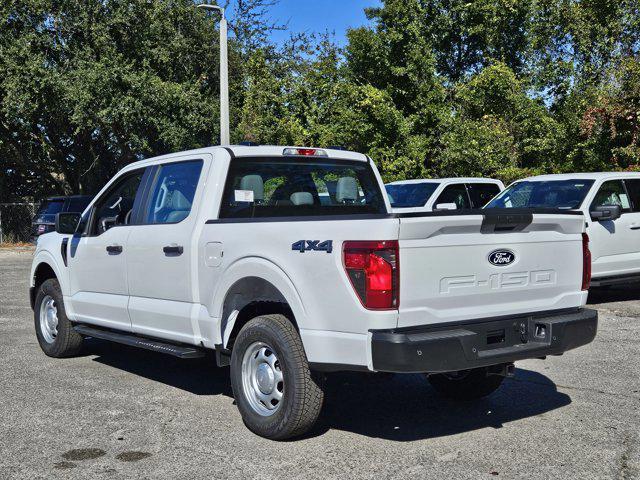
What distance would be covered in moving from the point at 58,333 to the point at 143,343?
1.90 meters

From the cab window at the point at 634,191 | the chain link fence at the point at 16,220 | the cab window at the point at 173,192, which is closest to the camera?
the cab window at the point at 173,192

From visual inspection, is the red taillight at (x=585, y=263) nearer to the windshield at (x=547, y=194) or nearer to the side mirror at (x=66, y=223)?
the side mirror at (x=66, y=223)

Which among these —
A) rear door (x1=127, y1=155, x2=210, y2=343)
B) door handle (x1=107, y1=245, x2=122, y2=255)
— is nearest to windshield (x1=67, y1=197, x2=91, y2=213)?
door handle (x1=107, y1=245, x2=122, y2=255)

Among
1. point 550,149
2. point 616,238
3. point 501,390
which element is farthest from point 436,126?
point 501,390

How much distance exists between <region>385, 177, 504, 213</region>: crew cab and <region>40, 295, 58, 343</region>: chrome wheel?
8383 mm

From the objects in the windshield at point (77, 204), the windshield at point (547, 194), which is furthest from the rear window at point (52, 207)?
the windshield at point (547, 194)

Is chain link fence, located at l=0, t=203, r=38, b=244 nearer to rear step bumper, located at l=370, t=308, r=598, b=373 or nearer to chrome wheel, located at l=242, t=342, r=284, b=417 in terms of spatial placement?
chrome wheel, located at l=242, t=342, r=284, b=417

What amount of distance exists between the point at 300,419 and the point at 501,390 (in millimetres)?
2305

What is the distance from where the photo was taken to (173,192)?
20.7 feet

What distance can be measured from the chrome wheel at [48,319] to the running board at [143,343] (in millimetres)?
568

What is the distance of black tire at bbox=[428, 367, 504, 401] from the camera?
19.3 ft

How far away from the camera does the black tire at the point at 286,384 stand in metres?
4.79

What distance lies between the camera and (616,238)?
1091 cm

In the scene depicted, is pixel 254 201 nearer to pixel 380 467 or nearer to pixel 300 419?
pixel 300 419
